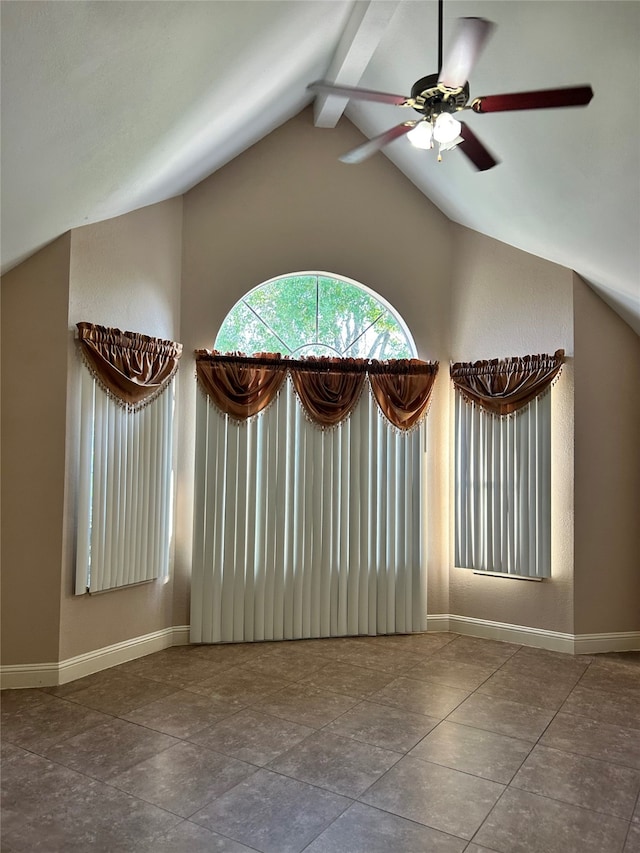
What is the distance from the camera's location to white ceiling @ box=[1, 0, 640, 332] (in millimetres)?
2322

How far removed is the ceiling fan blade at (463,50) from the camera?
2.09 m

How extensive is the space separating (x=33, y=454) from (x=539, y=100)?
317 centimetres

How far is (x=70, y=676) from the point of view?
3.73 meters

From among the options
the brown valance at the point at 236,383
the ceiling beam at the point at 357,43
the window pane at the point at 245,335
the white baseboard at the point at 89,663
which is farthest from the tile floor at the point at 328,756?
the ceiling beam at the point at 357,43

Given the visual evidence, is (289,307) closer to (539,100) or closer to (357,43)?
(357,43)

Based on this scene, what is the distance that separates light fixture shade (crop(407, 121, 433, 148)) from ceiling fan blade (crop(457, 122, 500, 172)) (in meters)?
0.14

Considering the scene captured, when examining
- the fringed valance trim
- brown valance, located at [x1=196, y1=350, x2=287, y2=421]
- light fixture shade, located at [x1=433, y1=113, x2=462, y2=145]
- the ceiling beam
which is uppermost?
the ceiling beam

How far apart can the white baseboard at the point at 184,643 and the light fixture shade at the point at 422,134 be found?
3.42 meters

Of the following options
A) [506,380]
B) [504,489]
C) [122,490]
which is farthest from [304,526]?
[506,380]

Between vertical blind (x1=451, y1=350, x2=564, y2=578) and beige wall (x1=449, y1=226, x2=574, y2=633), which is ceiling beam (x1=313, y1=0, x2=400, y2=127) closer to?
beige wall (x1=449, y1=226, x2=574, y2=633)

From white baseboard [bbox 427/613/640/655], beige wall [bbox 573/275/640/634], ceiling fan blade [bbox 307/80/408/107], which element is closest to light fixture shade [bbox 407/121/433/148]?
ceiling fan blade [bbox 307/80/408/107]

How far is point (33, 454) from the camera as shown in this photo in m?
3.66

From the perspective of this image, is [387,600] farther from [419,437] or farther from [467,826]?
[467,826]

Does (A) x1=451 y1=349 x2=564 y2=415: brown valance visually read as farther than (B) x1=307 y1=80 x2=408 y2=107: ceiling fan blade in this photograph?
Yes
